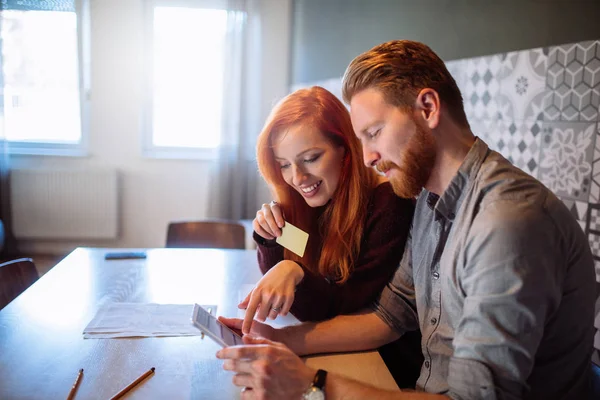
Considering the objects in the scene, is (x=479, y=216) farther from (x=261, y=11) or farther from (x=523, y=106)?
(x=261, y=11)

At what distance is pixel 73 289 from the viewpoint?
1698 mm

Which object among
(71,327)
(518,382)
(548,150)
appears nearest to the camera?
(518,382)

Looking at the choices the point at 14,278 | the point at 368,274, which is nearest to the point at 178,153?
the point at 14,278

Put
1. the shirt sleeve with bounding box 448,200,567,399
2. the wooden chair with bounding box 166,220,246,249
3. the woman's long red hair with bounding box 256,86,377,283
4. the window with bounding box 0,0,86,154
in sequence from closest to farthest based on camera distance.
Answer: the shirt sleeve with bounding box 448,200,567,399
the woman's long red hair with bounding box 256,86,377,283
the wooden chair with bounding box 166,220,246,249
the window with bounding box 0,0,86,154

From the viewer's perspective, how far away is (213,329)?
1.08 meters

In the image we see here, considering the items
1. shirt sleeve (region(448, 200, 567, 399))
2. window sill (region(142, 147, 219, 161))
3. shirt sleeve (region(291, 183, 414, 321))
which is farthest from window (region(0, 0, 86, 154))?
shirt sleeve (region(448, 200, 567, 399))

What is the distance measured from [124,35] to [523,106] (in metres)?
3.77

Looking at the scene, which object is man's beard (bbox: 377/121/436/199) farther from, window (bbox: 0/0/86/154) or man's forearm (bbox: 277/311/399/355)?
window (bbox: 0/0/86/154)

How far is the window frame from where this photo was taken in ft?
15.2

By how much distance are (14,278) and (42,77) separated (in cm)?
360

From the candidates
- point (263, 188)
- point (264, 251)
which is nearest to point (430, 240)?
point (264, 251)

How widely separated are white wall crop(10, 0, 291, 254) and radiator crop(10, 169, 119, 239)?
14cm

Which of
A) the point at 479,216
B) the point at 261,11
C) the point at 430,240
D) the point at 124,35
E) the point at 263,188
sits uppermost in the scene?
the point at 261,11

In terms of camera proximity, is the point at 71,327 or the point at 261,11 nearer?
the point at 71,327
